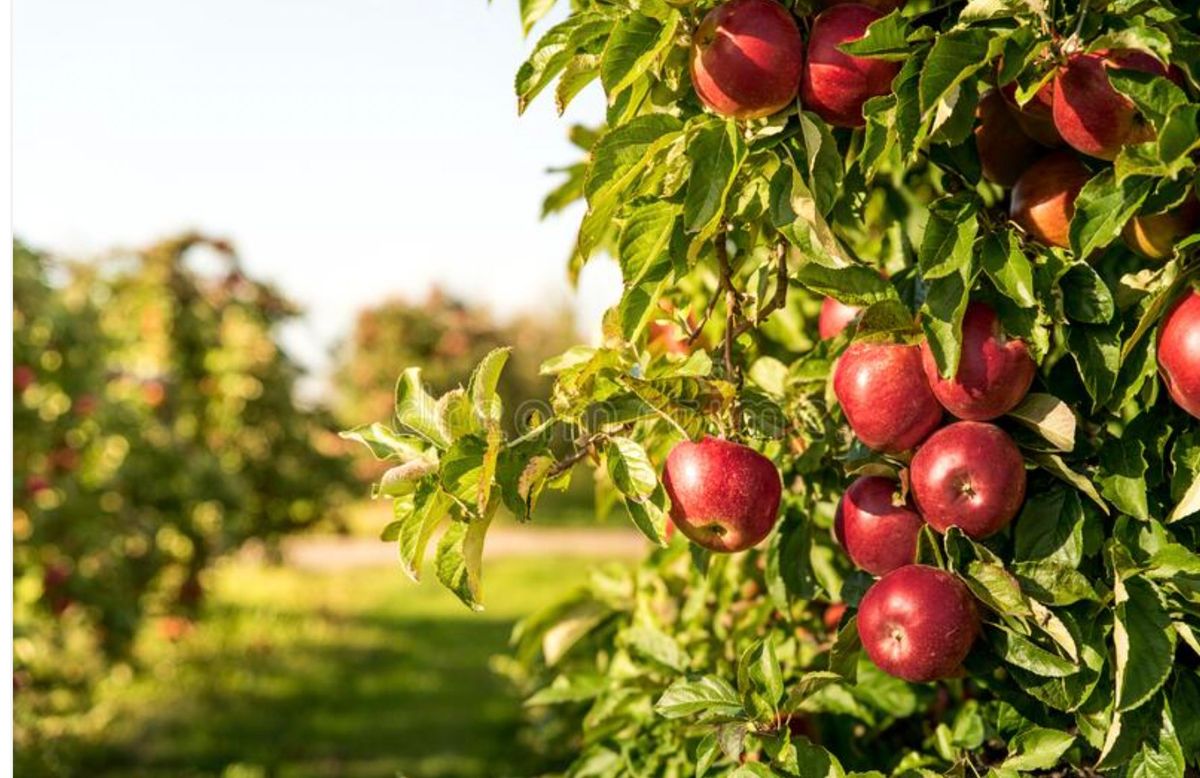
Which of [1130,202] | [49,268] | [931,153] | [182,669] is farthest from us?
[182,669]

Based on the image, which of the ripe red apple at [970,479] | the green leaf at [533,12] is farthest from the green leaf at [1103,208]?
the green leaf at [533,12]

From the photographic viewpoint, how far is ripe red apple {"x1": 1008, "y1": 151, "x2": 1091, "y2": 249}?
1.27m

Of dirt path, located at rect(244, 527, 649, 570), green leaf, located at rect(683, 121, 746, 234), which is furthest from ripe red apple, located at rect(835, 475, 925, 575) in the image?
dirt path, located at rect(244, 527, 649, 570)

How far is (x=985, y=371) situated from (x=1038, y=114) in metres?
0.28

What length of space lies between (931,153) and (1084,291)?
8.8 inches

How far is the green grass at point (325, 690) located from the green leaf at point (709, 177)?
2774 mm

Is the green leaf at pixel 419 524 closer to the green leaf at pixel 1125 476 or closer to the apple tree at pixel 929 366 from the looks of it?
the apple tree at pixel 929 366

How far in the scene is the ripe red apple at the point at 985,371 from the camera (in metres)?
1.19

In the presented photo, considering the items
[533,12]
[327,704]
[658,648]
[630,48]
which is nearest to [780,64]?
[630,48]

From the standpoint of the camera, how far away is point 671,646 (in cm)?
170

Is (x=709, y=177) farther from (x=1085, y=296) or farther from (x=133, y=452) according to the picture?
(x=133, y=452)

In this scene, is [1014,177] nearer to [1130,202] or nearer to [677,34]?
[1130,202]

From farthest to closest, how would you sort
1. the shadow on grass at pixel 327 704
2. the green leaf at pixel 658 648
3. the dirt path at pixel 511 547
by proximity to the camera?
1. the dirt path at pixel 511 547
2. the shadow on grass at pixel 327 704
3. the green leaf at pixel 658 648

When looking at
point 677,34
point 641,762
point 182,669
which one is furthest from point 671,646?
point 182,669
